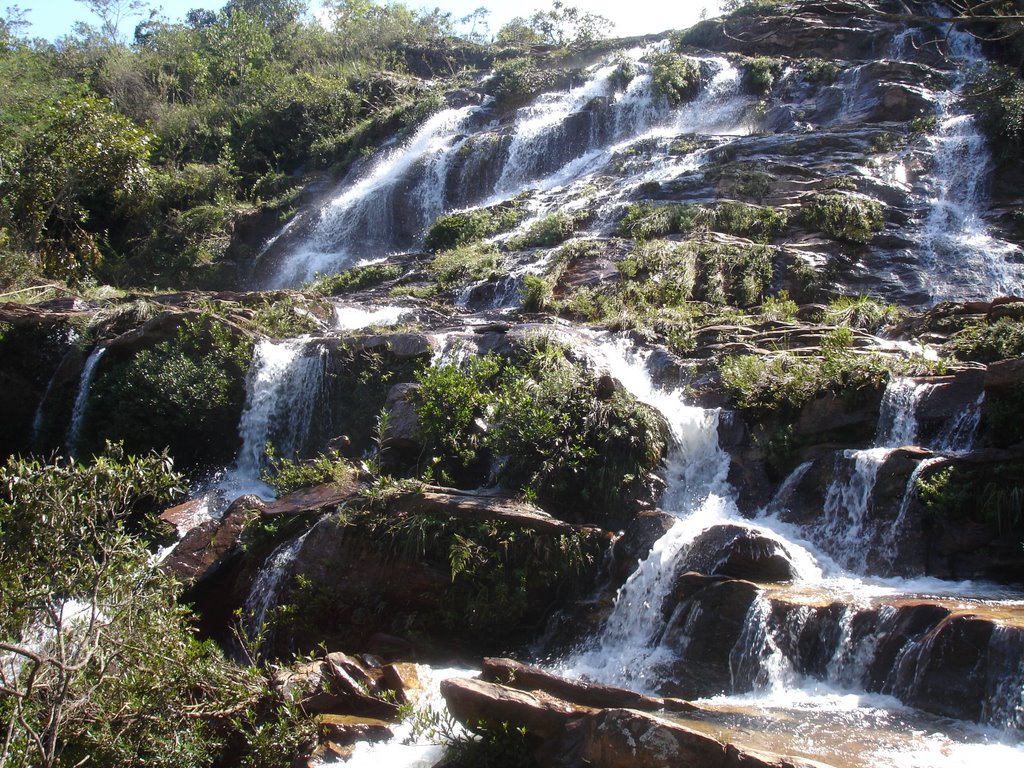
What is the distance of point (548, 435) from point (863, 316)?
6.71 m

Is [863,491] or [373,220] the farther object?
[373,220]

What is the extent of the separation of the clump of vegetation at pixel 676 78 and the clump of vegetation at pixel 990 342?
57.5 feet

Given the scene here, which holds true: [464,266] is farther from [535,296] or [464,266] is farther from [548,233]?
[535,296]

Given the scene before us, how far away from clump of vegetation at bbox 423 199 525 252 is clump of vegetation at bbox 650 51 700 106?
7543 mm

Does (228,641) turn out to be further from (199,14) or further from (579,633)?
(199,14)

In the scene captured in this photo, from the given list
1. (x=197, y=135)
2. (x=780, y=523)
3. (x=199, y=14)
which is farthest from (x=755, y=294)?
(x=199, y=14)

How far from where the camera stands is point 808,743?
5574mm

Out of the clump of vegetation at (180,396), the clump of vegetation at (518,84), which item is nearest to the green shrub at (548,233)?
the clump of vegetation at (180,396)

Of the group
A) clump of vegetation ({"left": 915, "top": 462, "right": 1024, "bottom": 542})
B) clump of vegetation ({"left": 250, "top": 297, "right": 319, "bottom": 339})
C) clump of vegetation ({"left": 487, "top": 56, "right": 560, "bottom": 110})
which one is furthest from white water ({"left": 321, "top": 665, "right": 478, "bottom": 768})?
clump of vegetation ({"left": 487, "top": 56, "right": 560, "bottom": 110})

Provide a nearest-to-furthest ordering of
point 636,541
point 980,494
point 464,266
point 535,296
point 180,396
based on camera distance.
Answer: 1. point 980,494
2. point 636,541
3. point 180,396
4. point 535,296
5. point 464,266

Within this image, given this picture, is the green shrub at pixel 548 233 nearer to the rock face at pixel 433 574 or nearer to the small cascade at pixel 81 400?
the small cascade at pixel 81 400

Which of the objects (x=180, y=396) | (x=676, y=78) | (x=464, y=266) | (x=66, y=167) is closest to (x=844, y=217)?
(x=464, y=266)

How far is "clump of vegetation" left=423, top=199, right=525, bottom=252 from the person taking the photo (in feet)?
69.9

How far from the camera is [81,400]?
46.1 feet
